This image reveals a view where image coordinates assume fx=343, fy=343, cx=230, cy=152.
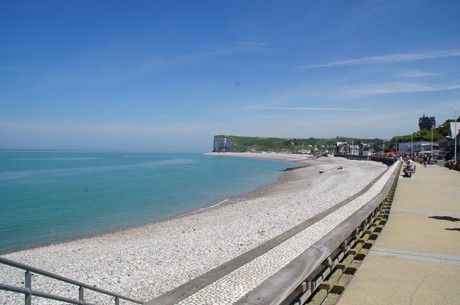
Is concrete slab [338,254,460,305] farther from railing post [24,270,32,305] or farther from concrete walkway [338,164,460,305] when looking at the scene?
railing post [24,270,32,305]

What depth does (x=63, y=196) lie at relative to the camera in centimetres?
3238

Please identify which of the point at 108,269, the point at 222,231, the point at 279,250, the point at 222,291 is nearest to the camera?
the point at 222,291

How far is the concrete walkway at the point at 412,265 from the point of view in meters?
4.47

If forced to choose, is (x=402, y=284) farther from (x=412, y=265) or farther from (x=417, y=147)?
(x=417, y=147)

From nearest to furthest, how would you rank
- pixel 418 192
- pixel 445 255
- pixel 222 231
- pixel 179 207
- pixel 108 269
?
pixel 445 255
pixel 108 269
pixel 222 231
pixel 418 192
pixel 179 207

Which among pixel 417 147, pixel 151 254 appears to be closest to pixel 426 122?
pixel 417 147

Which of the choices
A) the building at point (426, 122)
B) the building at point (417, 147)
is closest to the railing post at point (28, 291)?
the building at point (417, 147)

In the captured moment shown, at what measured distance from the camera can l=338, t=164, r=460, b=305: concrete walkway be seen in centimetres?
447

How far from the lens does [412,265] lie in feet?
18.7

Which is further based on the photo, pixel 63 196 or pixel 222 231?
pixel 63 196

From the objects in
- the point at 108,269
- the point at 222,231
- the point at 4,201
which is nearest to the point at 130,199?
the point at 4,201

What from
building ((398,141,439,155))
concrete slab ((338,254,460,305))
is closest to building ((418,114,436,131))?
building ((398,141,439,155))

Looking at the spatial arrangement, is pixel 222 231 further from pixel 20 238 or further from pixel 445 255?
pixel 20 238

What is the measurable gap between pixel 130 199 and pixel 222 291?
89.1ft
